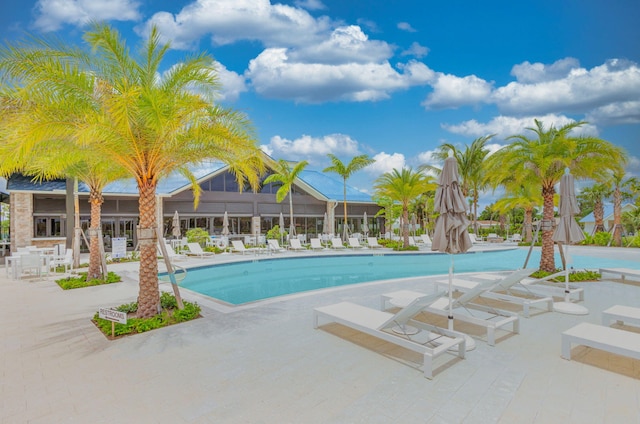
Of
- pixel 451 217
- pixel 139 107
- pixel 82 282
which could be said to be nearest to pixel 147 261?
pixel 139 107

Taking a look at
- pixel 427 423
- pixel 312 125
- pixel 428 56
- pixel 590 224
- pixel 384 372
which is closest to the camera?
pixel 427 423

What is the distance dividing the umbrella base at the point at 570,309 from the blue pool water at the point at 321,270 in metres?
6.60

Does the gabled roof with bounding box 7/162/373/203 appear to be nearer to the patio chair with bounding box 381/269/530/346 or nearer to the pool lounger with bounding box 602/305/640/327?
the patio chair with bounding box 381/269/530/346

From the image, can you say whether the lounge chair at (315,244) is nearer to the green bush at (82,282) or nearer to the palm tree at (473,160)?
the green bush at (82,282)

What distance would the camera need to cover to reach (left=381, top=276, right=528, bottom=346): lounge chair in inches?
218

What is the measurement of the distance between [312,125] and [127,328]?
A: 108 ft

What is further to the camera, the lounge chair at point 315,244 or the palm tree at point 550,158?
the lounge chair at point 315,244

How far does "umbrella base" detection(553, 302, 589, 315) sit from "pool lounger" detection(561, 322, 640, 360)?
2238mm

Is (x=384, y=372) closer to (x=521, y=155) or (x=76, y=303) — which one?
(x=76, y=303)

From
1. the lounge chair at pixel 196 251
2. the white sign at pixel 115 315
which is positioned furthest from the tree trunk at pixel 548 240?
the lounge chair at pixel 196 251

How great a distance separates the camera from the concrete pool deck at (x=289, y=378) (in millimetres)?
3574

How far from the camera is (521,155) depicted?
434 inches

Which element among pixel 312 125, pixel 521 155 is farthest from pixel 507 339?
pixel 312 125

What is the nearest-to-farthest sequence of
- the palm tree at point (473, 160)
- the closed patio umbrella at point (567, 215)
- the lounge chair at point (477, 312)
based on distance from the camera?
the lounge chair at point (477, 312)
the closed patio umbrella at point (567, 215)
the palm tree at point (473, 160)
